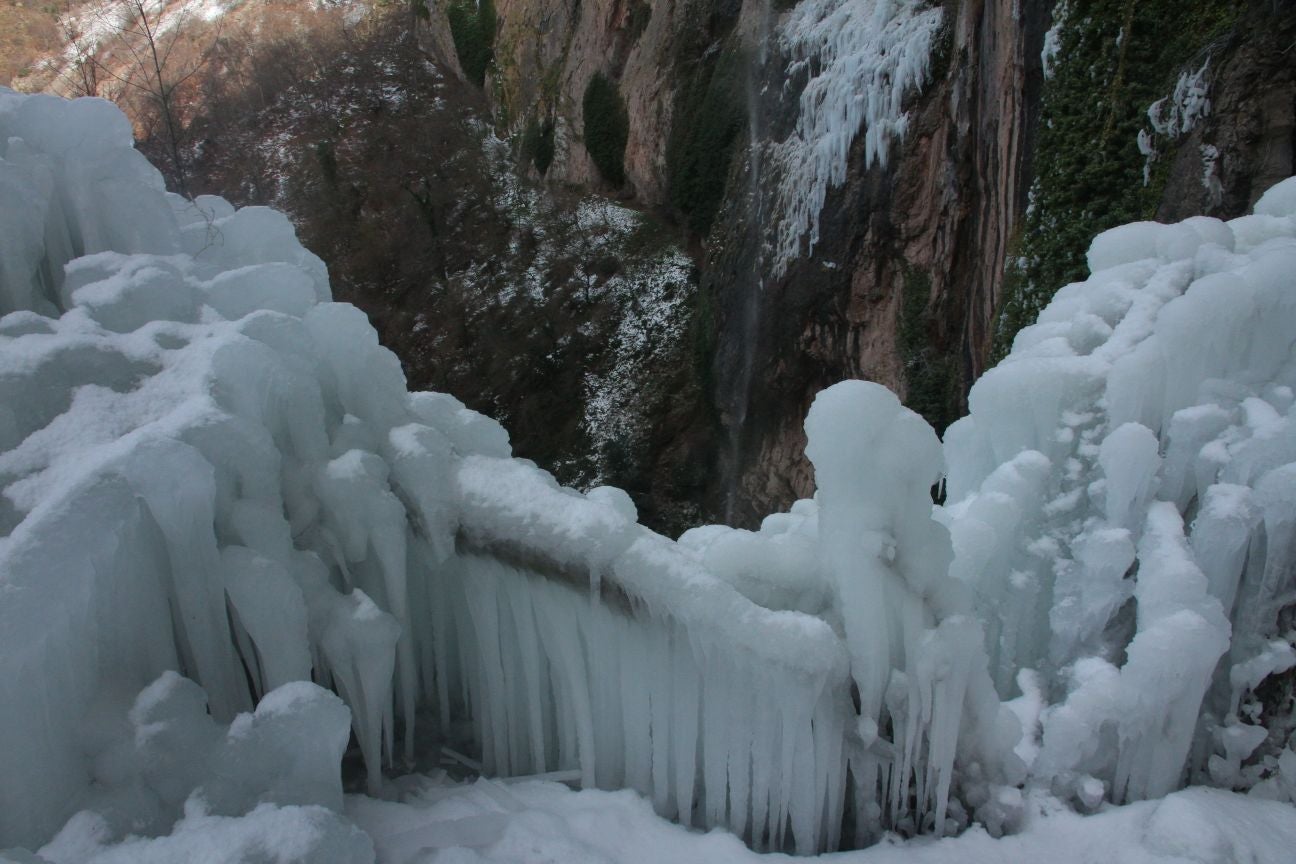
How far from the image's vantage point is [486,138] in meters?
21.2

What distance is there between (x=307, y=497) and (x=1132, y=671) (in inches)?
111

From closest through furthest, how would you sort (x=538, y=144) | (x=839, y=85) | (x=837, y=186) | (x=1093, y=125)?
(x=1093, y=125)
(x=839, y=85)
(x=837, y=186)
(x=538, y=144)

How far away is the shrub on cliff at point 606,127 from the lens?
16969mm

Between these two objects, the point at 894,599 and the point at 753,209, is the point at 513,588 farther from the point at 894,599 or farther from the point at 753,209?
the point at 753,209

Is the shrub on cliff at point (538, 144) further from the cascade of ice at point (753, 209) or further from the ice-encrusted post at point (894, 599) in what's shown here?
the ice-encrusted post at point (894, 599)

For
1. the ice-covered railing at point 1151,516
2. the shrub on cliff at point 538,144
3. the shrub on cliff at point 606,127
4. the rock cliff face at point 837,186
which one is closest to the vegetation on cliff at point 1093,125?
the rock cliff face at point 837,186

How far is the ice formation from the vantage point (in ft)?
7.08

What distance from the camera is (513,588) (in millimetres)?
2861

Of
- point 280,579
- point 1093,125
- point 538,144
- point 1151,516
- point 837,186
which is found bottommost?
point 1151,516

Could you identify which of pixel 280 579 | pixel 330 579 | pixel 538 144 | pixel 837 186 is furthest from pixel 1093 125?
pixel 538 144

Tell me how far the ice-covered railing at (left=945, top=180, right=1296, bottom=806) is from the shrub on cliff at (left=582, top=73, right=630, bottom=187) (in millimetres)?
14448

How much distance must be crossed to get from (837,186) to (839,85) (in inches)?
55.1

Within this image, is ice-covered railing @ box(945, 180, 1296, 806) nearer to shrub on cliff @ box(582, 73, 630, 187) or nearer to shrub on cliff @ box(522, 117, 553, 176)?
shrub on cliff @ box(582, 73, 630, 187)

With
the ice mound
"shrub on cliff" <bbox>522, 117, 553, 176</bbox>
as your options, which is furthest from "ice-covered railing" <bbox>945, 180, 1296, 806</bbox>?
"shrub on cliff" <bbox>522, 117, 553, 176</bbox>
